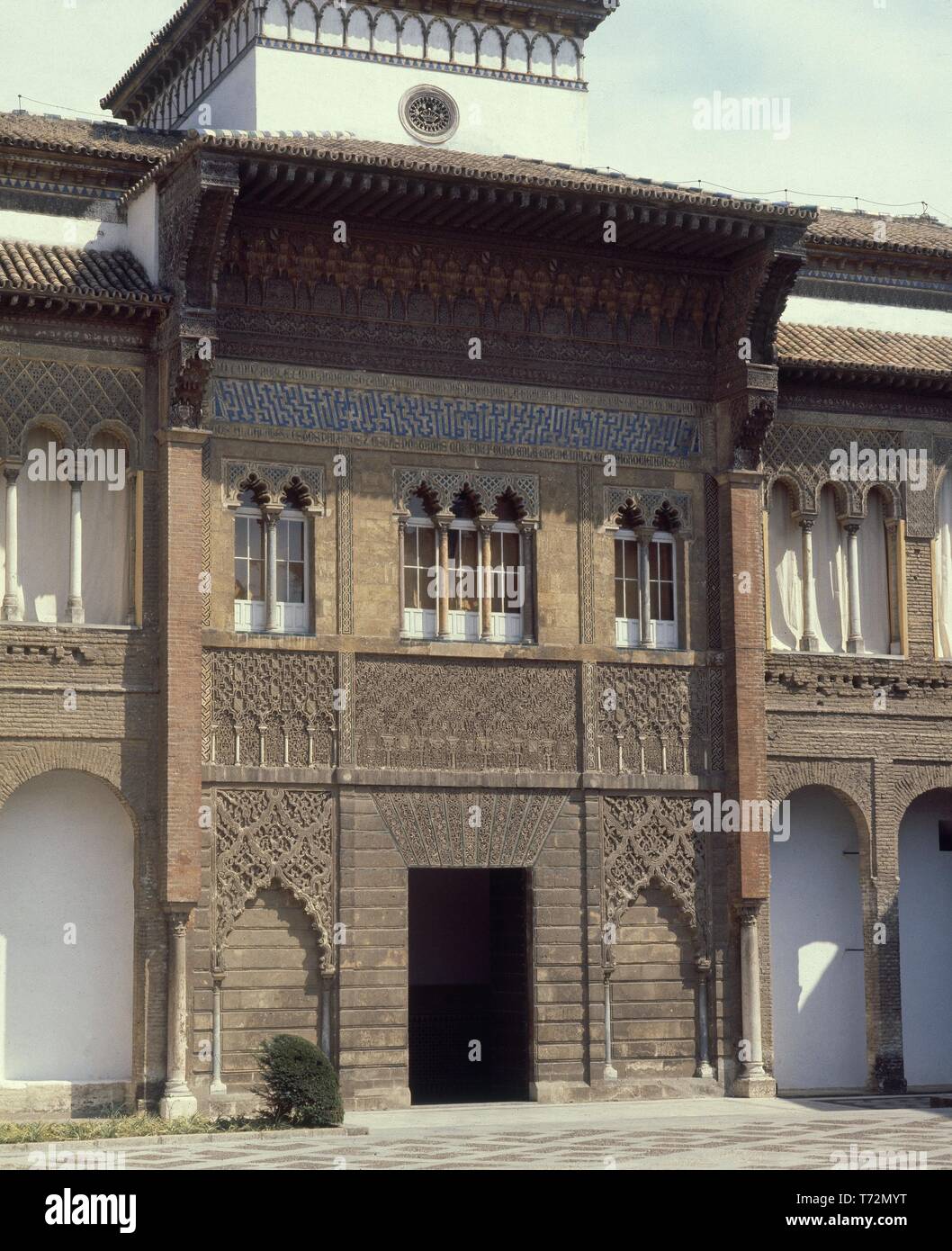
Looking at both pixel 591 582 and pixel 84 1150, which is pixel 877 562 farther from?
pixel 84 1150

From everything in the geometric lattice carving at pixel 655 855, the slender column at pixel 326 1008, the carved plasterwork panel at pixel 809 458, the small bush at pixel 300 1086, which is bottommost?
the small bush at pixel 300 1086

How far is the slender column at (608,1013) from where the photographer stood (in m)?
19.9

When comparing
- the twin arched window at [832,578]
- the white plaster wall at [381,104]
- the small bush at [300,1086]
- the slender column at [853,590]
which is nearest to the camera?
the small bush at [300,1086]

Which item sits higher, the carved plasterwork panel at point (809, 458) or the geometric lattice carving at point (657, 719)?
the carved plasterwork panel at point (809, 458)

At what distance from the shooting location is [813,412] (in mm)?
21734

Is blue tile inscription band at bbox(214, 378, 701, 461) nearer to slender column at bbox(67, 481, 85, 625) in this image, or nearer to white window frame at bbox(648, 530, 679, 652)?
white window frame at bbox(648, 530, 679, 652)

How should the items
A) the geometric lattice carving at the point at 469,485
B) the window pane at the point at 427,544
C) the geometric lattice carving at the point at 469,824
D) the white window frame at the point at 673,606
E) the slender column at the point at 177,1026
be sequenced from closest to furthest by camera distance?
1. the slender column at the point at 177,1026
2. the geometric lattice carving at the point at 469,824
3. the geometric lattice carving at the point at 469,485
4. the window pane at the point at 427,544
5. the white window frame at the point at 673,606

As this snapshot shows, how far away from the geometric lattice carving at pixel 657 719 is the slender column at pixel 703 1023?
5.89 feet

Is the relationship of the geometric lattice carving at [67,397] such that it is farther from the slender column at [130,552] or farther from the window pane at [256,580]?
the window pane at [256,580]

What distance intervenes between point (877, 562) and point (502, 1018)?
5875 mm

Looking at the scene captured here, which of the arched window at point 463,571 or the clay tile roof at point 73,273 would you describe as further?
the arched window at point 463,571

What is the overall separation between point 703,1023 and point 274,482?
247 inches

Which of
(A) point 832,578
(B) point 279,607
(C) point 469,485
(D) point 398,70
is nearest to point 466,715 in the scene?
(B) point 279,607

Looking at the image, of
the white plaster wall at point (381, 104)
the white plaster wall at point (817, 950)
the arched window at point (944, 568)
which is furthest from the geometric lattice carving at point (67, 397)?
the arched window at point (944, 568)
